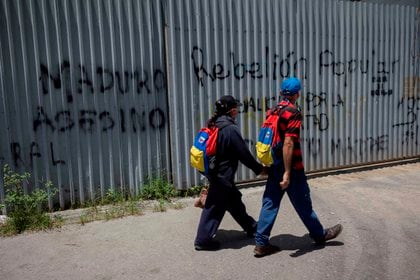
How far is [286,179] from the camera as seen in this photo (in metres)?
4.02

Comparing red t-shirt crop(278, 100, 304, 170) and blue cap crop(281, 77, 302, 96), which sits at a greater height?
blue cap crop(281, 77, 302, 96)

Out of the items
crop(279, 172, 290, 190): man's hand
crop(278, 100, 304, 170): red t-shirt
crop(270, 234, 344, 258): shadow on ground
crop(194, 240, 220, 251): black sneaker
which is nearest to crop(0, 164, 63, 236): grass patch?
crop(194, 240, 220, 251): black sneaker

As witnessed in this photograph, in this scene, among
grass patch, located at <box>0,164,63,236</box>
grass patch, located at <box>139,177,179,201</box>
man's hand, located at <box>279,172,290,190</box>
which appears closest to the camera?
man's hand, located at <box>279,172,290,190</box>

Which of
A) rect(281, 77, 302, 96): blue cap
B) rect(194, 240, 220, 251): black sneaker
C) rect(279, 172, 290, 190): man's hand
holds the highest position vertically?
rect(281, 77, 302, 96): blue cap

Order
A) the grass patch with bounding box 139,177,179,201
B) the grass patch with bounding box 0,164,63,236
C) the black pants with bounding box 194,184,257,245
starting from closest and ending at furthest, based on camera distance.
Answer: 1. the black pants with bounding box 194,184,257,245
2. the grass patch with bounding box 0,164,63,236
3. the grass patch with bounding box 139,177,179,201

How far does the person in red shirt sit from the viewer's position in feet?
13.2

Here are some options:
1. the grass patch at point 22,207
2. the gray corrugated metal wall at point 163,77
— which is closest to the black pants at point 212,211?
the grass patch at point 22,207

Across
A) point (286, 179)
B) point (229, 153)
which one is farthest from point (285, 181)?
point (229, 153)

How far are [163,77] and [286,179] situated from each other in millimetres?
2866

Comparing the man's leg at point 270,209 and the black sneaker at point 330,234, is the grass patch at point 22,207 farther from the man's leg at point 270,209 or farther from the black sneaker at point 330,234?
the black sneaker at point 330,234

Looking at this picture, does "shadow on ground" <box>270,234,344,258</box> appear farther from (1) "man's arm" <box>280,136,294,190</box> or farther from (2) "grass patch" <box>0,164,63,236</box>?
(2) "grass patch" <box>0,164,63,236</box>

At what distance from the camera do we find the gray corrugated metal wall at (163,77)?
17.9ft

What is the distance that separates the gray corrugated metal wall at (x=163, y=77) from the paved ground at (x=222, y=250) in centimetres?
100

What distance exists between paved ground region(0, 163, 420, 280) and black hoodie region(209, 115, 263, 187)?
0.80 metres
